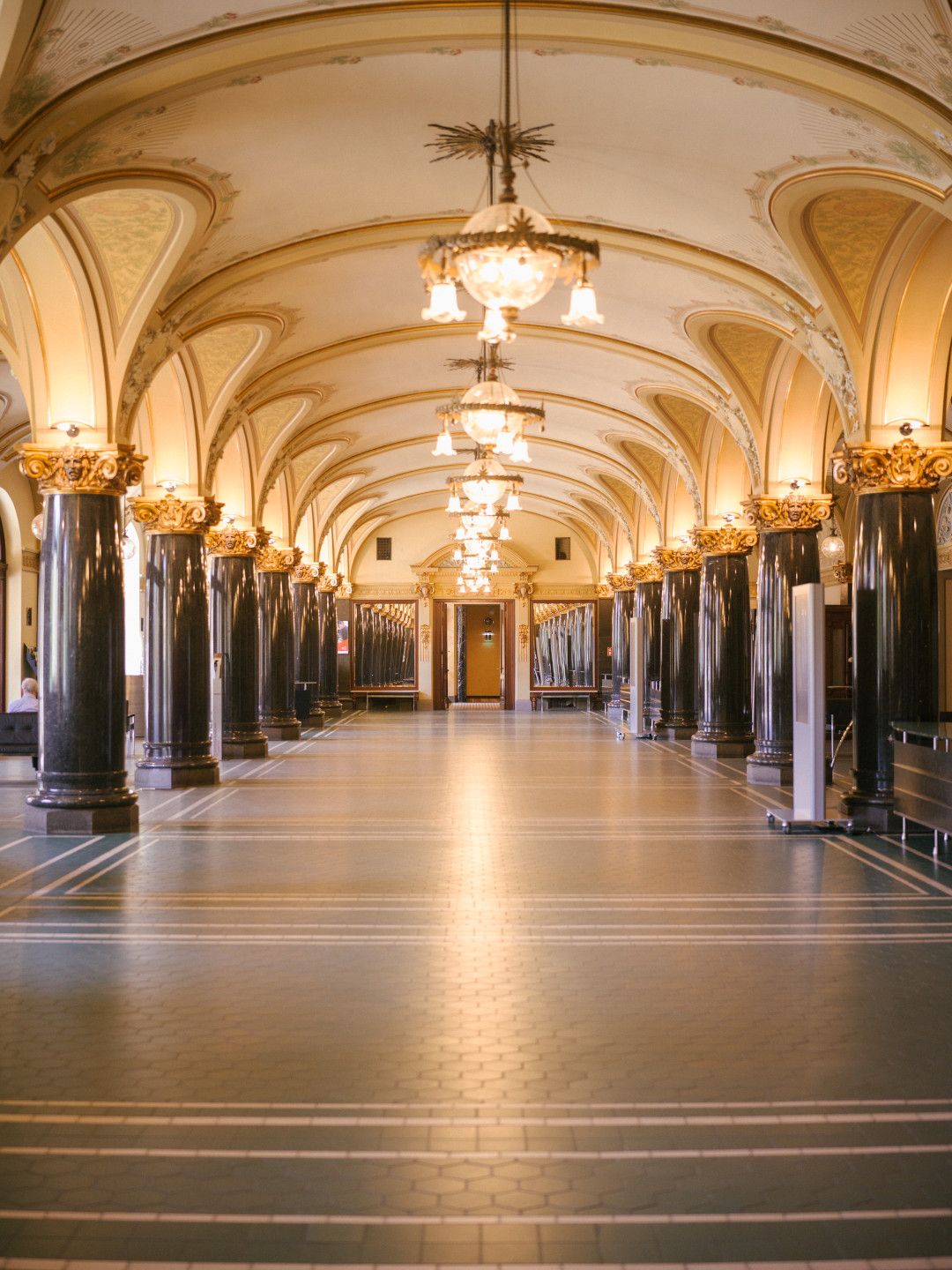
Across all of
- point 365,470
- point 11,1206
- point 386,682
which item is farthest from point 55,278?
point 386,682

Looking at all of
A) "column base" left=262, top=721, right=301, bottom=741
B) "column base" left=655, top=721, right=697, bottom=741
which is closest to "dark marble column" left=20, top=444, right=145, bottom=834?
"column base" left=262, top=721, right=301, bottom=741

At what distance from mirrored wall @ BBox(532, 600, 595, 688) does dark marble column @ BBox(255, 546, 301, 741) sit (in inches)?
540

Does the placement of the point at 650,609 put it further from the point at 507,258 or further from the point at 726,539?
the point at 507,258

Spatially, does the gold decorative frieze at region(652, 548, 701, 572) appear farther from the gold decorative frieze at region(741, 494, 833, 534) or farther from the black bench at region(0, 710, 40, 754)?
the black bench at region(0, 710, 40, 754)

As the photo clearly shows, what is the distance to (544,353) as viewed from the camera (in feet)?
52.2

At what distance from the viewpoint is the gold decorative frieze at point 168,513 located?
1347 cm

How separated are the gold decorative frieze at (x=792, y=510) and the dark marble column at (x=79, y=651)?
709 centimetres

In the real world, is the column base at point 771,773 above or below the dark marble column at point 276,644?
below

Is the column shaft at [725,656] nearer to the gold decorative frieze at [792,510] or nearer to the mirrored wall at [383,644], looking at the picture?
the gold decorative frieze at [792,510]

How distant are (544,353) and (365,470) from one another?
9.33 m

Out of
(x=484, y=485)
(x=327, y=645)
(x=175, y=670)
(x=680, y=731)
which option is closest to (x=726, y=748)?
(x=680, y=731)

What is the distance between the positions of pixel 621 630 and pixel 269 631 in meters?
10.7

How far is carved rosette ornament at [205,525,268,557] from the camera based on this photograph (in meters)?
16.7

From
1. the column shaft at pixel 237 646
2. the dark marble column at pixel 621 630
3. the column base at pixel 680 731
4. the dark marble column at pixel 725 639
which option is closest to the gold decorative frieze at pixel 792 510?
the dark marble column at pixel 725 639
